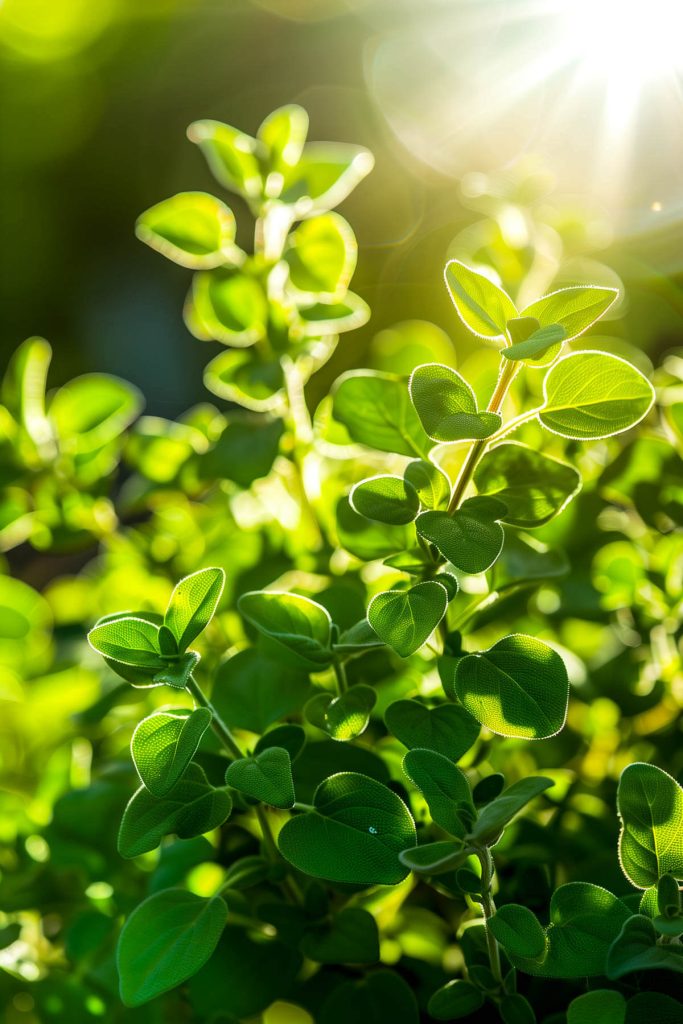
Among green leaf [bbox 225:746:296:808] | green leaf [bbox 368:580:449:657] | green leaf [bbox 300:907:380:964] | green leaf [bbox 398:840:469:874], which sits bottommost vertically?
green leaf [bbox 300:907:380:964]

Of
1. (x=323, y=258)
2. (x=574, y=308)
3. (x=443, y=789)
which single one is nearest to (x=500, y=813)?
(x=443, y=789)

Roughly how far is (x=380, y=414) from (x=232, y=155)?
0.16m

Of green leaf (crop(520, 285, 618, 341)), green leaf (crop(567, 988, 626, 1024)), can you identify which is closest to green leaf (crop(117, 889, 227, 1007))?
green leaf (crop(567, 988, 626, 1024))

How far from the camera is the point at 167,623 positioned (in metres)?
0.26

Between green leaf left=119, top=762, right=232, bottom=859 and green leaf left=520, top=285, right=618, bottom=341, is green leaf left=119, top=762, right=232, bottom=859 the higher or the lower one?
the lower one

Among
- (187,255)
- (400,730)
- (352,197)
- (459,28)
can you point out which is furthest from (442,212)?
(400,730)

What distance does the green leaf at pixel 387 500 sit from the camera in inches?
10.4

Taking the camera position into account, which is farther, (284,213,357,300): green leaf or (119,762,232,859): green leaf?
(284,213,357,300): green leaf

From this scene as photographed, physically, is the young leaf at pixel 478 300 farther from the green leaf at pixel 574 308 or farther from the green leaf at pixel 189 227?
the green leaf at pixel 189 227

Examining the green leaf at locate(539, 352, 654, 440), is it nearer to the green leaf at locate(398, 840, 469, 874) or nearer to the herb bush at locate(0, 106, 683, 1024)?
the herb bush at locate(0, 106, 683, 1024)

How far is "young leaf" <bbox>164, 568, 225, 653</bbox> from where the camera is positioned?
0.84ft

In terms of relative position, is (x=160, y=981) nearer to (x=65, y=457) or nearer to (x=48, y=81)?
(x=65, y=457)

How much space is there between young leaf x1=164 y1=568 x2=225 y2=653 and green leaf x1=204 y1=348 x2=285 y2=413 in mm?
130

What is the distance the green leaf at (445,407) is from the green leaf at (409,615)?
44 millimetres
